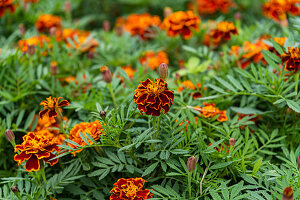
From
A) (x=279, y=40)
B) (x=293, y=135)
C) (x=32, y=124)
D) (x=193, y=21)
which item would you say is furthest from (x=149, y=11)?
(x=293, y=135)

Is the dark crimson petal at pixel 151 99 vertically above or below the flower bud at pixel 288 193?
above

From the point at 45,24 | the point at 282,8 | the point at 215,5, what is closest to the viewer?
the point at 282,8

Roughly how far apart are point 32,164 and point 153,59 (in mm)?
820

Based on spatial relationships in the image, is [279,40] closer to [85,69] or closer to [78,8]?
[85,69]

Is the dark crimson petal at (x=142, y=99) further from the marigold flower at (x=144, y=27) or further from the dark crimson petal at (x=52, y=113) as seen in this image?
the marigold flower at (x=144, y=27)

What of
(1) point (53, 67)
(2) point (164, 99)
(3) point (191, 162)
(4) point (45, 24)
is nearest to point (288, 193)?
(3) point (191, 162)

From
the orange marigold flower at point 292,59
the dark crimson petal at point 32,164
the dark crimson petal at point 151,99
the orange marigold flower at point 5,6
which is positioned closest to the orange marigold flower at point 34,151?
the dark crimson petal at point 32,164

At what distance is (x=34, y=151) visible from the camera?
89 cm

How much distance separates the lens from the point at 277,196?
30.1 inches

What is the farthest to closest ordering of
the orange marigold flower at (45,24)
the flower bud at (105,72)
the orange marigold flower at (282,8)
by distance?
the orange marigold flower at (45,24), the orange marigold flower at (282,8), the flower bud at (105,72)

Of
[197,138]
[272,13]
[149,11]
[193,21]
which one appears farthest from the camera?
[149,11]

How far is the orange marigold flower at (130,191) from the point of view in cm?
84

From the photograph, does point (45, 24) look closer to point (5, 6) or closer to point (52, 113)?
point (5, 6)

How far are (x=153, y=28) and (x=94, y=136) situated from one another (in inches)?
38.4
